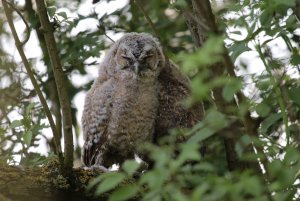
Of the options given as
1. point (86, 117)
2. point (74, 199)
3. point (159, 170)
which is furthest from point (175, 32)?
point (159, 170)

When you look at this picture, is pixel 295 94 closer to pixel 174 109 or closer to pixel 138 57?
pixel 174 109

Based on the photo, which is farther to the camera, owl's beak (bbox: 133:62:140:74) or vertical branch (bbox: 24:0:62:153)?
vertical branch (bbox: 24:0:62:153)

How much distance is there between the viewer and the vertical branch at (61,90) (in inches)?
142

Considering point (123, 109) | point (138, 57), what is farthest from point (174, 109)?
point (138, 57)

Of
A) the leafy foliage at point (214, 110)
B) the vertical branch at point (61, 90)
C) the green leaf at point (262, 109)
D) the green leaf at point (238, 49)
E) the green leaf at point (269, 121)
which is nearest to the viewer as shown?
the leafy foliage at point (214, 110)

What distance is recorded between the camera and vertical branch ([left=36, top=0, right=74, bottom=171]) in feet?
11.8

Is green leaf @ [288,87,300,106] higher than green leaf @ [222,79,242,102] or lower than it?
lower

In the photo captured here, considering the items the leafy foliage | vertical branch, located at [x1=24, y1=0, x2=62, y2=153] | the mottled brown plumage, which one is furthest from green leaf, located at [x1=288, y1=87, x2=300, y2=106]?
vertical branch, located at [x1=24, y1=0, x2=62, y2=153]

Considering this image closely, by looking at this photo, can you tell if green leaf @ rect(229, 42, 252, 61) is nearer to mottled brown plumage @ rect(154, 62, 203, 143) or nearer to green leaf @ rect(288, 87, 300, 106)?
green leaf @ rect(288, 87, 300, 106)

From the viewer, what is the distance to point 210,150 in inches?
225

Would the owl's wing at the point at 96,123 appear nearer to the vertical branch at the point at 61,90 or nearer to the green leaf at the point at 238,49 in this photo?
the vertical branch at the point at 61,90

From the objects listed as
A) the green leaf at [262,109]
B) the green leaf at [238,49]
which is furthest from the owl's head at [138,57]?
the green leaf at [262,109]

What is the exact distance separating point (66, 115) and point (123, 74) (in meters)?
1.84

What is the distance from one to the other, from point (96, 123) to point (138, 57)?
2.23 ft
